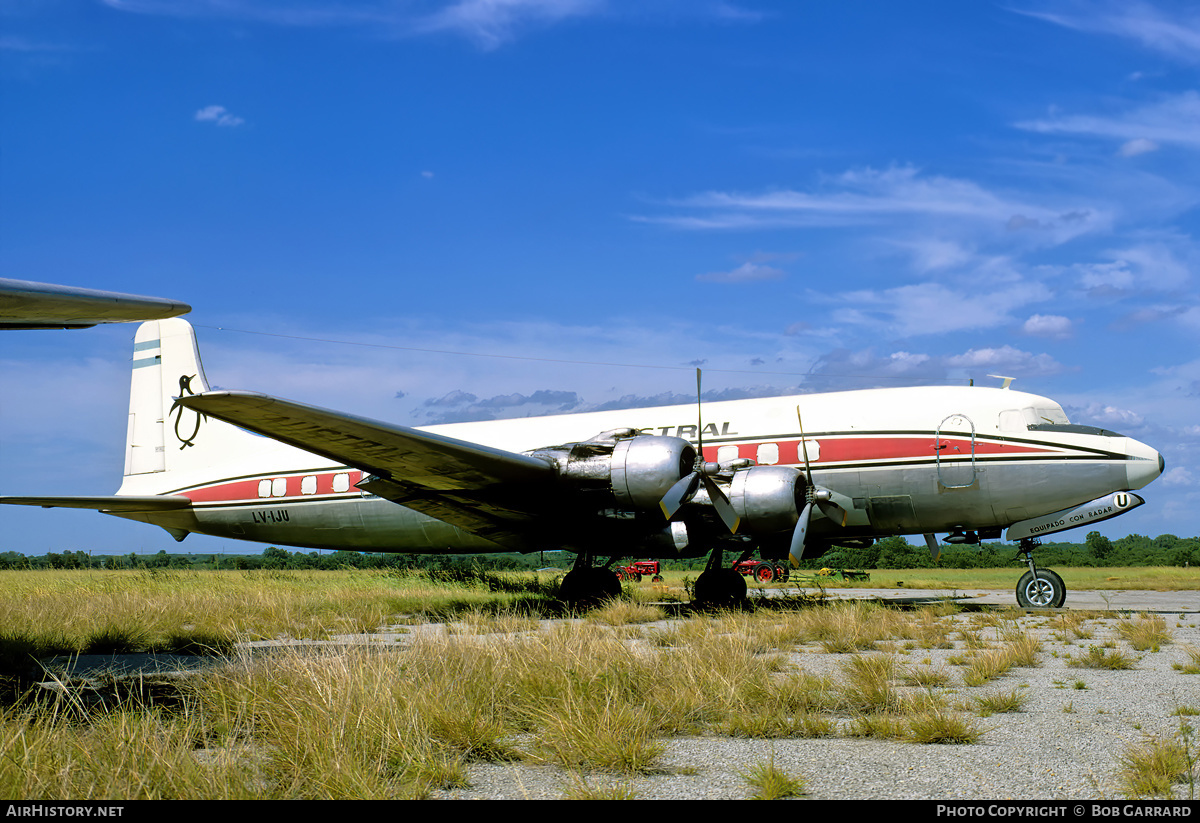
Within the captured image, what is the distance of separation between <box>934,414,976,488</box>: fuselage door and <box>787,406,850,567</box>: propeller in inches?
76.9

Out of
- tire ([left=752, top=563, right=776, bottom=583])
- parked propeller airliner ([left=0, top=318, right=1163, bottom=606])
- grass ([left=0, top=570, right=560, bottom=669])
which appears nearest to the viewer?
grass ([left=0, top=570, right=560, bottom=669])

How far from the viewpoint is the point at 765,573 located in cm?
3164

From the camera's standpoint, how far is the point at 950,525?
1580cm

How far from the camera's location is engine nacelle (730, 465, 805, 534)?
1402 centimetres

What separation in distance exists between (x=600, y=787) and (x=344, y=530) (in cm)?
1608

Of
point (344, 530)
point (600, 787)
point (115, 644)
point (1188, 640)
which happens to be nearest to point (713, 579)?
point (1188, 640)

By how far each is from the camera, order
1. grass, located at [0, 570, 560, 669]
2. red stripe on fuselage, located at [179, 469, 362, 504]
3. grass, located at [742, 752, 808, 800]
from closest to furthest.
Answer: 1. grass, located at [742, 752, 808, 800]
2. grass, located at [0, 570, 560, 669]
3. red stripe on fuselage, located at [179, 469, 362, 504]

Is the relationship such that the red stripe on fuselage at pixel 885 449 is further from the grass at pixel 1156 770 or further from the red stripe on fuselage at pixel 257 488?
the grass at pixel 1156 770

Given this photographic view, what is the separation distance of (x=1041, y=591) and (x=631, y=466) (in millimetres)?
8616

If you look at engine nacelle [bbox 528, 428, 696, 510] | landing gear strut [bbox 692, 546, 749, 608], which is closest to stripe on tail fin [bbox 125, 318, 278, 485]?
engine nacelle [bbox 528, 428, 696, 510]

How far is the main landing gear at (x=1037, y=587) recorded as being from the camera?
1552cm

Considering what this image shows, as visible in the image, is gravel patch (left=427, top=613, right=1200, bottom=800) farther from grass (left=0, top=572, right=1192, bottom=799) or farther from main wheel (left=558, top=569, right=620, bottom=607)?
main wheel (left=558, top=569, right=620, bottom=607)

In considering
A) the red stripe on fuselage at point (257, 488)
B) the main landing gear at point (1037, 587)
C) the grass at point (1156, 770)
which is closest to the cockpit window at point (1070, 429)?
the main landing gear at point (1037, 587)

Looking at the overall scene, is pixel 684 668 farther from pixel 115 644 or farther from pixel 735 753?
pixel 115 644
